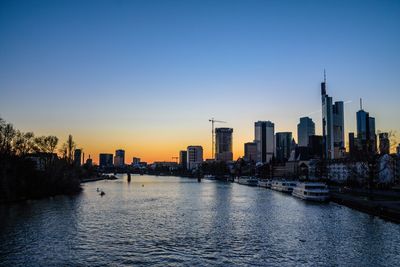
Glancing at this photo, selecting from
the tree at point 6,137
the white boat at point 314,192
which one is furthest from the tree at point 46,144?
the white boat at point 314,192

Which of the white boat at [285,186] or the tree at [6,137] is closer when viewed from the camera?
the tree at [6,137]

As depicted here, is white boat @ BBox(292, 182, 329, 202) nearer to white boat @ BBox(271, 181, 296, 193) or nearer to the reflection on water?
the reflection on water

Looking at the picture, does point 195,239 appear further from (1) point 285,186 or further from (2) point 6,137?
(1) point 285,186

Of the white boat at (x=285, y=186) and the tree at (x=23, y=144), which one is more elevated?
the tree at (x=23, y=144)

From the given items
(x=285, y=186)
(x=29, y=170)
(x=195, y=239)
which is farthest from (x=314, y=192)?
(x=29, y=170)

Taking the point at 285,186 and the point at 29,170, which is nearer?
the point at 29,170

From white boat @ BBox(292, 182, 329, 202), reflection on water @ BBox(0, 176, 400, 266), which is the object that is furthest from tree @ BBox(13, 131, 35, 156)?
white boat @ BBox(292, 182, 329, 202)

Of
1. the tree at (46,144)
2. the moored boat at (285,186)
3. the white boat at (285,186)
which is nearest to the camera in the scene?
the tree at (46,144)

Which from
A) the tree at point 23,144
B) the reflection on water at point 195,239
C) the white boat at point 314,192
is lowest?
the reflection on water at point 195,239

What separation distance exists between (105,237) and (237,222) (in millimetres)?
19846

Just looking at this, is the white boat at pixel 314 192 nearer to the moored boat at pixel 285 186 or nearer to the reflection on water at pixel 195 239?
the reflection on water at pixel 195 239

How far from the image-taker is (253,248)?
36281 millimetres

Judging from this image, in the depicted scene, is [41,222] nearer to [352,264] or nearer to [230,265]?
[230,265]

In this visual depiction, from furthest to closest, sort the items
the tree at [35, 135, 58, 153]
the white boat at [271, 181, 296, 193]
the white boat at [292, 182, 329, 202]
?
the white boat at [271, 181, 296, 193] → the tree at [35, 135, 58, 153] → the white boat at [292, 182, 329, 202]
